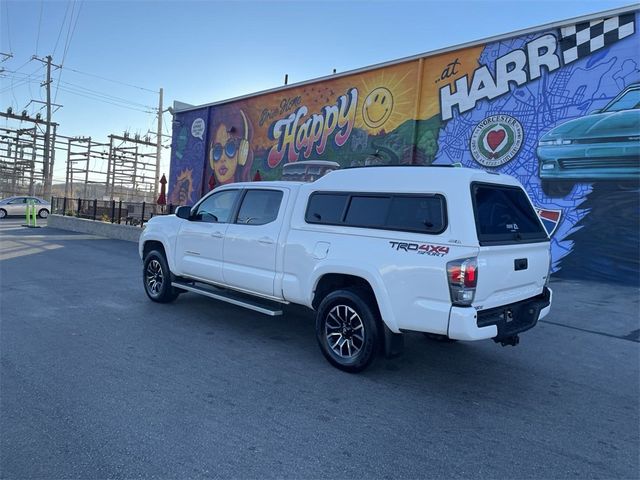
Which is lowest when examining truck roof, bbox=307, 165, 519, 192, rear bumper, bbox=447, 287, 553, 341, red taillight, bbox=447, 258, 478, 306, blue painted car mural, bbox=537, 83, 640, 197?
rear bumper, bbox=447, 287, 553, 341

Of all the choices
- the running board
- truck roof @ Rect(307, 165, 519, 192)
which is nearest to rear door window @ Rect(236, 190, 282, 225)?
truck roof @ Rect(307, 165, 519, 192)

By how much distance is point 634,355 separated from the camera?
5355 mm

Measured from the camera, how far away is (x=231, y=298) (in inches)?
218

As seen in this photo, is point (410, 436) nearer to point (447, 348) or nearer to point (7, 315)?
point (447, 348)

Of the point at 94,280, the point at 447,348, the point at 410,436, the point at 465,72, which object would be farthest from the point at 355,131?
the point at 410,436

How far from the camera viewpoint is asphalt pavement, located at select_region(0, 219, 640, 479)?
2.85 metres

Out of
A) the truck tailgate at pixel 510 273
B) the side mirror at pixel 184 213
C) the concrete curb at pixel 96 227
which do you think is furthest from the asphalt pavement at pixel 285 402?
the concrete curb at pixel 96 227

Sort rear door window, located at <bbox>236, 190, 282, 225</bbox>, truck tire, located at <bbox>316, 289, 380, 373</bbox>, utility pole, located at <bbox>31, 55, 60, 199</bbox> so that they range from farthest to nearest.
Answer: utility pole, located at <bbox>31, 55, 60, 199</bbox>, rear door window, located at <bbox>236, 190, 282, 225</bbox>, truck tire, located at <bbox>316, 289, 380, 373</bbox>

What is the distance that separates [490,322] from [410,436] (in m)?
1.22

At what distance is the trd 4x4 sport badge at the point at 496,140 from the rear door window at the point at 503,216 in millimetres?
7196

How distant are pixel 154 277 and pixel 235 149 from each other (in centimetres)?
1292

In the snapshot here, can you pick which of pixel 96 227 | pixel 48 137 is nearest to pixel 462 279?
pixel 96 227

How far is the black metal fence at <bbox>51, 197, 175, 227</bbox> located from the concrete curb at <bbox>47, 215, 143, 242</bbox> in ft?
2.20

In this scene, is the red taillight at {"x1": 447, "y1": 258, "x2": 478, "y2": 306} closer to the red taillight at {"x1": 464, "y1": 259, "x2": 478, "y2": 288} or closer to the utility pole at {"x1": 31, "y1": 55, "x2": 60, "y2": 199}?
the red taillight at {"x1": 464, "y1": 259, "x2": 478, "y2": 288}
